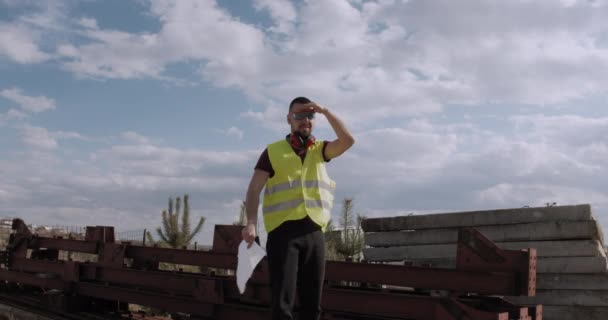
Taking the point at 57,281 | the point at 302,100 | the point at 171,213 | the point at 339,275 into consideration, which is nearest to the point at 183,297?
the point at 339,275

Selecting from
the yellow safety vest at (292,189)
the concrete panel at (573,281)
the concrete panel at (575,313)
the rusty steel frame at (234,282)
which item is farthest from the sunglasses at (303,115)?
the concrete panel at (575,313)

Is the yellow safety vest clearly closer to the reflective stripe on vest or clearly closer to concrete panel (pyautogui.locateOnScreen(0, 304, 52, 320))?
the reflective stripe on vest

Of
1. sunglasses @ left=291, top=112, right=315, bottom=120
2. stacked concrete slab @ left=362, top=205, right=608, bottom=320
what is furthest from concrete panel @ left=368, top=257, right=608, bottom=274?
sunglasses @ left=291, top=112, right=315, bottom=120

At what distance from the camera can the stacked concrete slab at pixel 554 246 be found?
702 cm

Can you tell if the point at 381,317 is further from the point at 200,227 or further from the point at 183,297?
the point at 200,227

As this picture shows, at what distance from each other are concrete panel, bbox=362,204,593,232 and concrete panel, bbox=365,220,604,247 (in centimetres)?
6

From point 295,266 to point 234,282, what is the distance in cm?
235

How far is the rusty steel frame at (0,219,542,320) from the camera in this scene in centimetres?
495

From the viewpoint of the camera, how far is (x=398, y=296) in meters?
5.32

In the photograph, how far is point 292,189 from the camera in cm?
446

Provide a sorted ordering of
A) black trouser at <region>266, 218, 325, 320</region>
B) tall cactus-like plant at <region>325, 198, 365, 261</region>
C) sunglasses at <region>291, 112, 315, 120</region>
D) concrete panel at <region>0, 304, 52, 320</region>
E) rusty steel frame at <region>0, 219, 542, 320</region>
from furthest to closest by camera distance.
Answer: tall cactus-like plant at <region>325, 198, 365, 261</region> < concrete panel at <region>0, 304, 52, 320</region> < rusty steel frame at <region>0, 219, 542, 320</region> < sunglasses at <region>291, 112, 315, 120</region> < black trouser at <region>266, 218, 325, 320</region>

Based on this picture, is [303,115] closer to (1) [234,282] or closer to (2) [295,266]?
(2) [295,266]

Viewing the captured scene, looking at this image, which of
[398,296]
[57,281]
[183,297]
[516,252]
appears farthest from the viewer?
[57,281]

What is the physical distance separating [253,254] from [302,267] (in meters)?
0.36
